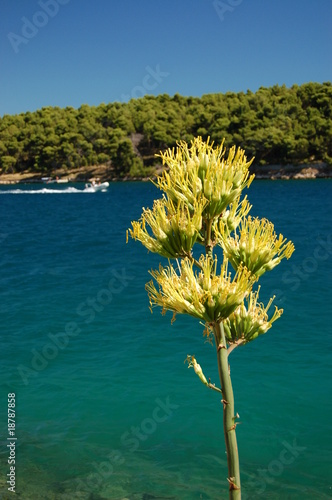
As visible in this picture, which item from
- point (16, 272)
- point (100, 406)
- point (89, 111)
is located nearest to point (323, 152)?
point (89, 111)

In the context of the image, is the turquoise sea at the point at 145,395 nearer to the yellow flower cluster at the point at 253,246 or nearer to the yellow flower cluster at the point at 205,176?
the yellow flower cluster at the point at 253,246

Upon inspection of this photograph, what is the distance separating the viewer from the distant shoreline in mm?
121500

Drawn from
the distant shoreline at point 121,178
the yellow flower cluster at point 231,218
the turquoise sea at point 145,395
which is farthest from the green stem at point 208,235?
the distant shoreline at point 121,178

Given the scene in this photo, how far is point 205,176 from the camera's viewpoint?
3914 millimetres

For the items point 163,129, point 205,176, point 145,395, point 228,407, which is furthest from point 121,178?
point 228,407

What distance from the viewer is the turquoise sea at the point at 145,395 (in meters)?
9.69

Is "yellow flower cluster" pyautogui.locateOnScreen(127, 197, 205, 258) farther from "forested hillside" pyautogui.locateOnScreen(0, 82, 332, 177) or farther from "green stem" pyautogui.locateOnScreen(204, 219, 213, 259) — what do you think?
"forested hillside" pyautogui.locateOnScreen(0, 82, 332, 177)

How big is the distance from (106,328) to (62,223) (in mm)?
36007

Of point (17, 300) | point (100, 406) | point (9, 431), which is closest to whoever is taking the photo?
point (9, 431)

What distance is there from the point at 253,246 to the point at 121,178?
13744cm

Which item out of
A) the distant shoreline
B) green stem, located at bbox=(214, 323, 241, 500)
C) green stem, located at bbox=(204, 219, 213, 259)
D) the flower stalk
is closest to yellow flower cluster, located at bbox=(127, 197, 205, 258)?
the flower stalk

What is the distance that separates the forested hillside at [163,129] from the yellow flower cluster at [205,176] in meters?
115

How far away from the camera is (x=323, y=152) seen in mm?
119938

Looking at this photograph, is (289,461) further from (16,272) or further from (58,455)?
(16,272)
